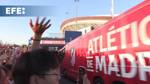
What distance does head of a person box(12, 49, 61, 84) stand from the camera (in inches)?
98.0

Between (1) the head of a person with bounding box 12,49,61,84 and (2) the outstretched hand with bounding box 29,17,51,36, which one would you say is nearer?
(1) the head of a person with bounding box 12,49,61,84

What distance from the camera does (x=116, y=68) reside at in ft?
31.6

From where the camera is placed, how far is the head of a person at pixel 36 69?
2490 mm

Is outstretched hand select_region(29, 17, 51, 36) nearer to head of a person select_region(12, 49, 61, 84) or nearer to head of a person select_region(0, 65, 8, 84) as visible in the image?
head of a person select_region(0, 65, 8, 84)

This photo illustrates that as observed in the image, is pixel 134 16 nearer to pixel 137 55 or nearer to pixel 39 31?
pixel 137 55

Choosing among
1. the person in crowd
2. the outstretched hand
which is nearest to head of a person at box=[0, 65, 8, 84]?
the person in crowd

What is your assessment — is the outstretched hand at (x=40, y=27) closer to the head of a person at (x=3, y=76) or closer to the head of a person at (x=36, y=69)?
the head of a person at (x=3, y=76)

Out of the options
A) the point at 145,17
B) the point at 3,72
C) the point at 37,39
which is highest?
the point at 145,17

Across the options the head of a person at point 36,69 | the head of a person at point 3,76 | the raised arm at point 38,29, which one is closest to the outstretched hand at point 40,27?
the raised arm at point 38,29

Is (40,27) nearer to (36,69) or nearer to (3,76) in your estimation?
(3,76)

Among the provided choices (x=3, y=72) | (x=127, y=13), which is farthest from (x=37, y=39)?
(x=127, y=13)

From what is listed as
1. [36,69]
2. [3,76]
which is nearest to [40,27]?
[3,76]

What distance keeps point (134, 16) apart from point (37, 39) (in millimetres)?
5201

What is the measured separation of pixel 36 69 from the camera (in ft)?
8.22
